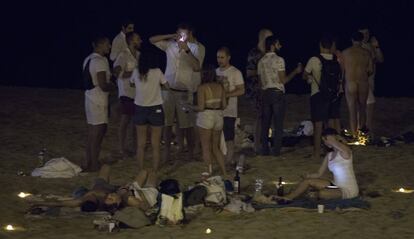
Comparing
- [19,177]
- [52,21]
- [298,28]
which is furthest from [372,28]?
[19,177]

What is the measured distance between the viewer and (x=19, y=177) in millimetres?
13445

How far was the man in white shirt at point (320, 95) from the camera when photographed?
1449cm

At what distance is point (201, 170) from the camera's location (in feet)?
46.3

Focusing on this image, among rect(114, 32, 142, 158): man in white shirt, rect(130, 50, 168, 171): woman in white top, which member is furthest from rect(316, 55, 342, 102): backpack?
rect(114, 32, 142, 158): man in white shirt

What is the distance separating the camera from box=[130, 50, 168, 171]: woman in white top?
13.2m

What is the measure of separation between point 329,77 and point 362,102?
167cm

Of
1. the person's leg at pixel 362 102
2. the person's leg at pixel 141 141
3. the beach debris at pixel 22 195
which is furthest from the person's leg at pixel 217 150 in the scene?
the person's leg at pixel 362 102

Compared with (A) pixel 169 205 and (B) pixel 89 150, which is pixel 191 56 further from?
(A) pixel 169 205

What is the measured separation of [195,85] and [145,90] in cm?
121

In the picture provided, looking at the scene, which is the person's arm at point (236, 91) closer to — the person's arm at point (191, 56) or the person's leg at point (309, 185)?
the person's arm at point (191, 56)

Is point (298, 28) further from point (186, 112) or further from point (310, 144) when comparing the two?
point (186, 112)

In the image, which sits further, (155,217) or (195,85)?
(195,85)

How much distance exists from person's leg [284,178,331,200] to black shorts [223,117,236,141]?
2.13 m

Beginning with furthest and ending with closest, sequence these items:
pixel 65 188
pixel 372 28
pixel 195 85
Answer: pixel 372 28
pixel 195 85
pixel 65 188
